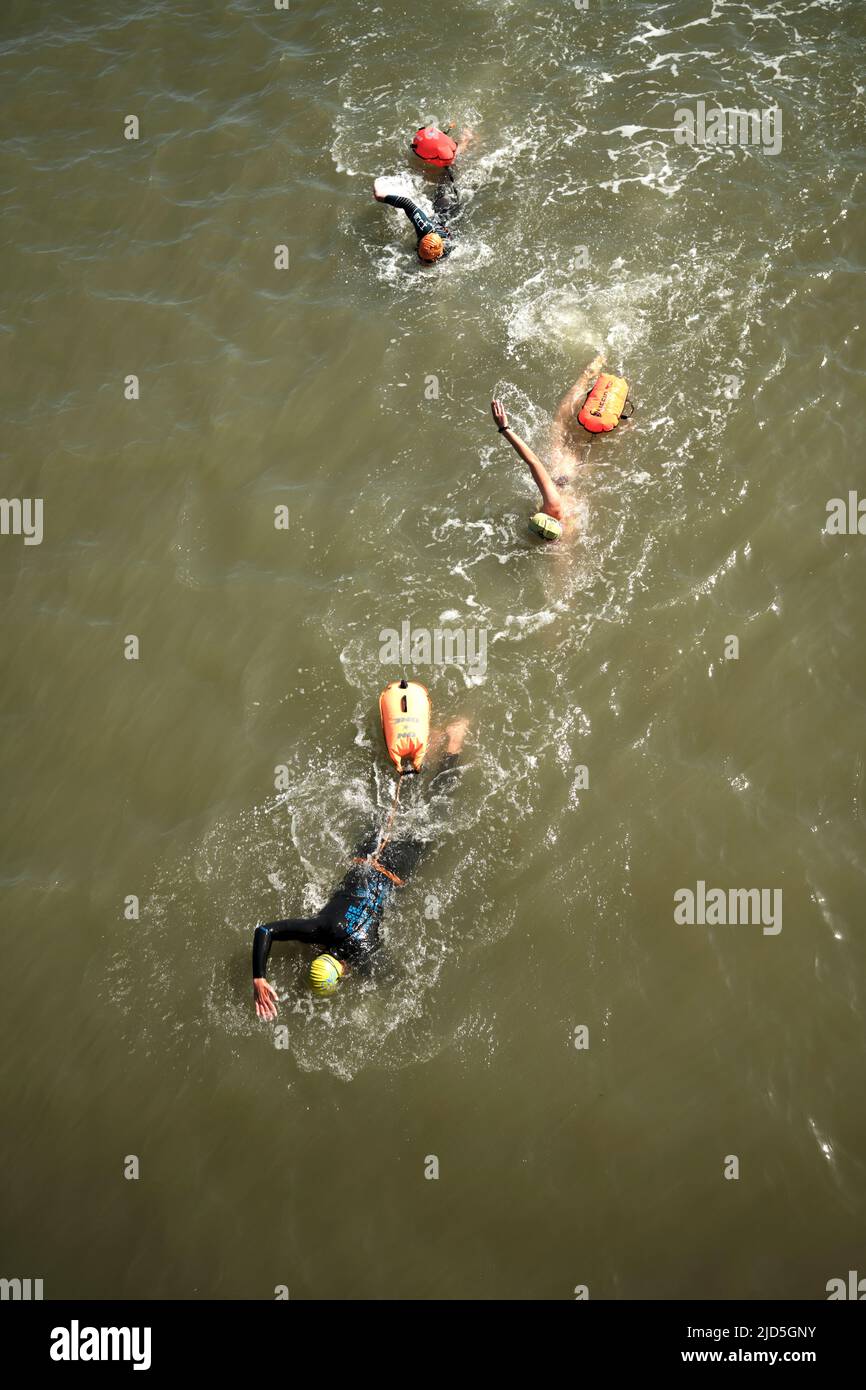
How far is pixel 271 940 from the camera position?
9.25m

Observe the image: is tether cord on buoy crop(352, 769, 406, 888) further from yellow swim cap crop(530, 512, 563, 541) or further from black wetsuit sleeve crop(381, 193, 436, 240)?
black wetsuit sleeve crop(381, 193, 436, 240)

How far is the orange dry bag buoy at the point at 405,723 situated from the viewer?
9891 mm

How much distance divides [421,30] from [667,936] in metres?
14.8

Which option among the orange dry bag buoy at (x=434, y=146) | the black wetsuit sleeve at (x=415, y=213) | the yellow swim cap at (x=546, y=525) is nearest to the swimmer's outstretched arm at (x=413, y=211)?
the black wetsuit sleeve at (x=415, y=213)

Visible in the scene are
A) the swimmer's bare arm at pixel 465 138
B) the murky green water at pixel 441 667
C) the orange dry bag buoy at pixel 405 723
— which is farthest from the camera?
the swimmer's bare arm at pixel 465 138

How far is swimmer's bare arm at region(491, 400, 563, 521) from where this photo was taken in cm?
1020

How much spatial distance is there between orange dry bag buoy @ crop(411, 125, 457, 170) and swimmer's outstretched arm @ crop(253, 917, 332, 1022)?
35.2 ft

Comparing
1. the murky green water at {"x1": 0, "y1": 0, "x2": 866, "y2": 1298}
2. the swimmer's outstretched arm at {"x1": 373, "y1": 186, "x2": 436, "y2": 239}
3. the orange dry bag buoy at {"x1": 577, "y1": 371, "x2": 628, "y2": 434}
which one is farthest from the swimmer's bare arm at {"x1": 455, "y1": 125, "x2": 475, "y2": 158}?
the orange dry bag buoy at {"x1": 577, "y1": 371, "x2": 628, "y2": 434}

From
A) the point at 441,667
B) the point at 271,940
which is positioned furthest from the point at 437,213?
the point at 271,940

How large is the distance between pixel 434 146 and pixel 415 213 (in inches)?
49.4

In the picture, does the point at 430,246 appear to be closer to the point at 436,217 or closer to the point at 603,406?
the point at 436,217

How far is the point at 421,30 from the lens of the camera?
1558cm

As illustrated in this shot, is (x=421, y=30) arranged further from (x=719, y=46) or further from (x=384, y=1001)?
(x=384, y=1001)

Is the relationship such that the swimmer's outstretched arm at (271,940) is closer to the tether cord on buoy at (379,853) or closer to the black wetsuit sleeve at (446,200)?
the tether cord on buoy at (379,853)
